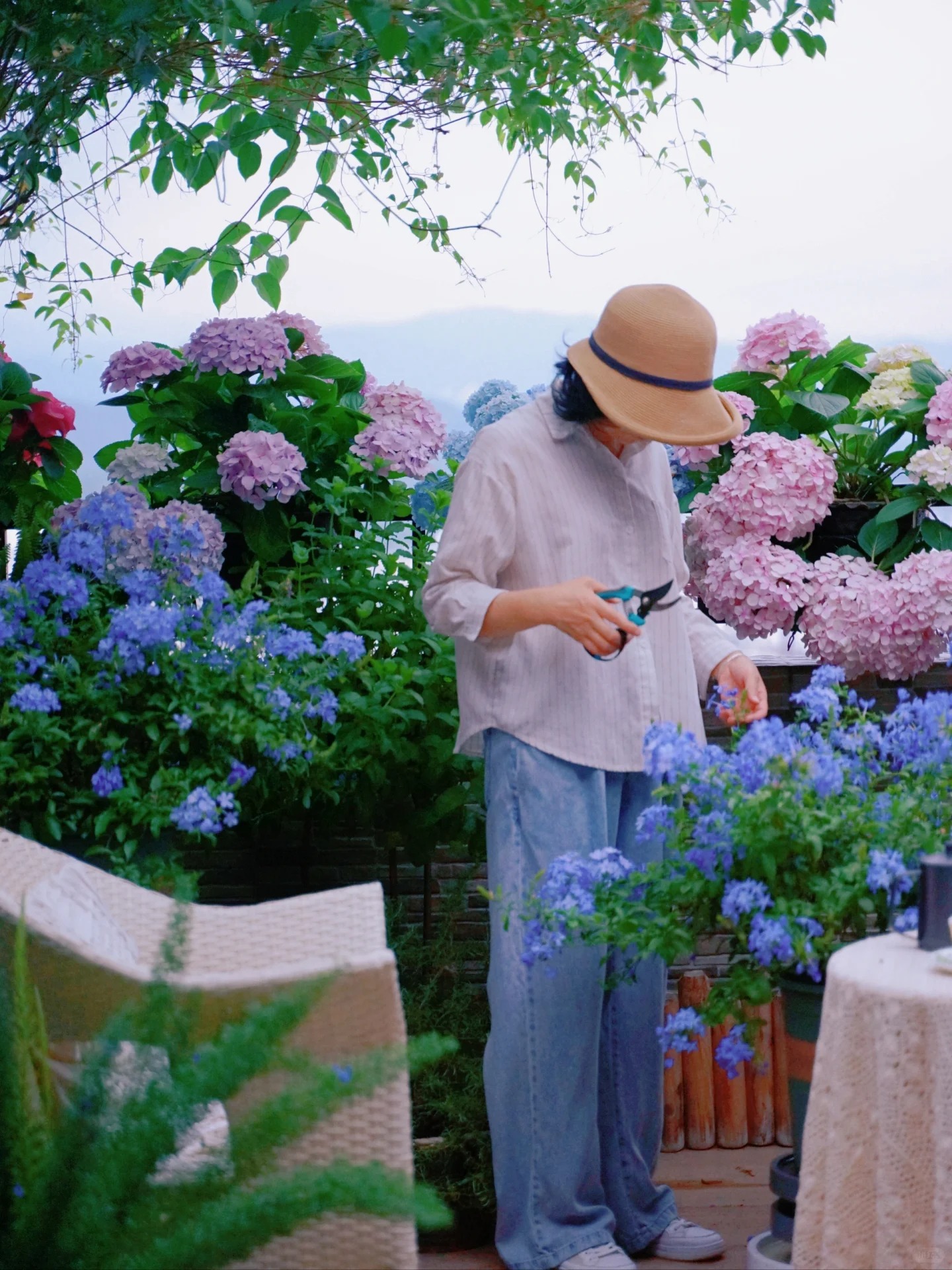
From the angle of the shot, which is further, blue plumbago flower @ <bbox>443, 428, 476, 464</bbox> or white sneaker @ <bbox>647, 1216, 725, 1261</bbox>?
blue plumbago flower @ <bbox>443, 428, 476, 464</bbox>

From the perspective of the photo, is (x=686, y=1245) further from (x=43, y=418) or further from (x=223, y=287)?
(x=43, y=418)

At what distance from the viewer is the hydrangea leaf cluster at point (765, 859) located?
175cm

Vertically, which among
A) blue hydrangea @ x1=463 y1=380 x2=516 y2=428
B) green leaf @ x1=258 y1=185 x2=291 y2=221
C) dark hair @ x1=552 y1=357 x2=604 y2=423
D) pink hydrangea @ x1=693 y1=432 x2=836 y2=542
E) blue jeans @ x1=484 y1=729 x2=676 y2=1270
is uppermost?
green leaf @ x1=258 y1=185 x2=291 y2=221

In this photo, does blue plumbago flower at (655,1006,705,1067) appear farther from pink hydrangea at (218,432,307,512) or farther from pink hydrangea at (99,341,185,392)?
pink hydrangea at (99,341,185,392)

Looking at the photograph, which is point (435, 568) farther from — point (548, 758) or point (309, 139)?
point (309, 139)

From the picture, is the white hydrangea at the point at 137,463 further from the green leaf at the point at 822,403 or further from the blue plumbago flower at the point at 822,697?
the blue plumbago flower at the point at 822,697

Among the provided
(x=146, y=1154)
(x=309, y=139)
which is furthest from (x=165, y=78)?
(x=146, y=1154)

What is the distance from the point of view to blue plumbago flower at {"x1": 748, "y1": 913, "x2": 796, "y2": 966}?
170 centimetres

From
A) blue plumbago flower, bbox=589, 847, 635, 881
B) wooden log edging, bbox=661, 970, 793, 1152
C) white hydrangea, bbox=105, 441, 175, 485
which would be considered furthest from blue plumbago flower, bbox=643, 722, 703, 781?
white hydrangea, bbox=105, 441, 175, 485

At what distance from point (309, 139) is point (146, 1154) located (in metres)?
2.41

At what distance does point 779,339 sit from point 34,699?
2.07 metres

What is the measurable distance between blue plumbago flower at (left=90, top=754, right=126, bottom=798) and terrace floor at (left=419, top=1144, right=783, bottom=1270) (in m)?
0.94

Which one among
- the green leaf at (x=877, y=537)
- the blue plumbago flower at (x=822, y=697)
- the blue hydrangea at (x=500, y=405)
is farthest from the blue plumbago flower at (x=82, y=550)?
the green leaf at (x=877, y=537)

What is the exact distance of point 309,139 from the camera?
2918mm
